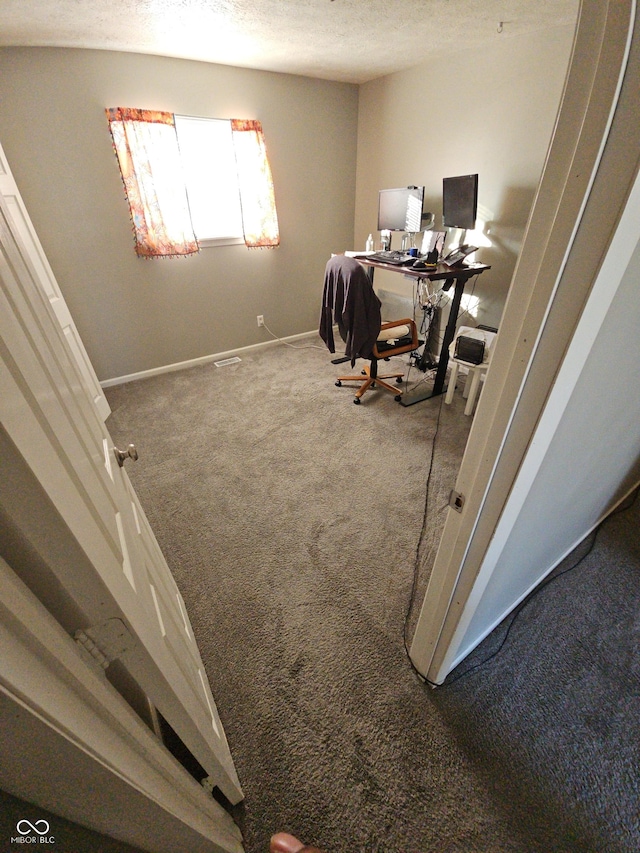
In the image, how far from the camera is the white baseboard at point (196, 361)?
3231mm

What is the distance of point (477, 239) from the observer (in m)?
2.91

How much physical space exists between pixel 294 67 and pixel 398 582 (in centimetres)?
388

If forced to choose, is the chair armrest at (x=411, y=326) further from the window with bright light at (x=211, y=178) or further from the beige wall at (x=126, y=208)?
the window with bright light at (x=211, y=178)

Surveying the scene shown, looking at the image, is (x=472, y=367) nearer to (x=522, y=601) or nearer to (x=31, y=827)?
(x=522, y=601)

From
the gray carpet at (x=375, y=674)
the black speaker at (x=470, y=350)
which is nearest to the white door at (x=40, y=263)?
the gray carpet at (x=375, y=674)

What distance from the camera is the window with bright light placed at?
2834 millimetres

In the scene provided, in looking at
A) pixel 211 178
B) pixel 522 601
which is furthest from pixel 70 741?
pixel 211 178

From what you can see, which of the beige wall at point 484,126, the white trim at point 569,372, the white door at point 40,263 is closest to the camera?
the white trim at point 569,372

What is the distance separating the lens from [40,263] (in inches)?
88.3

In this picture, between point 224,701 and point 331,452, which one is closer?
point 224,701

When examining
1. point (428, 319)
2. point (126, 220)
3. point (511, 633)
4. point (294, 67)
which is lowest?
point (511, 633)

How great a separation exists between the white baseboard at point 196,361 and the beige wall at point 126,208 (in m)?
0.05

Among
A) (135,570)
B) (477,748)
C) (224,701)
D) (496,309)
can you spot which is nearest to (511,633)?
(477,748)

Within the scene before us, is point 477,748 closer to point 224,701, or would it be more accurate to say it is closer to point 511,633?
point 511,633
